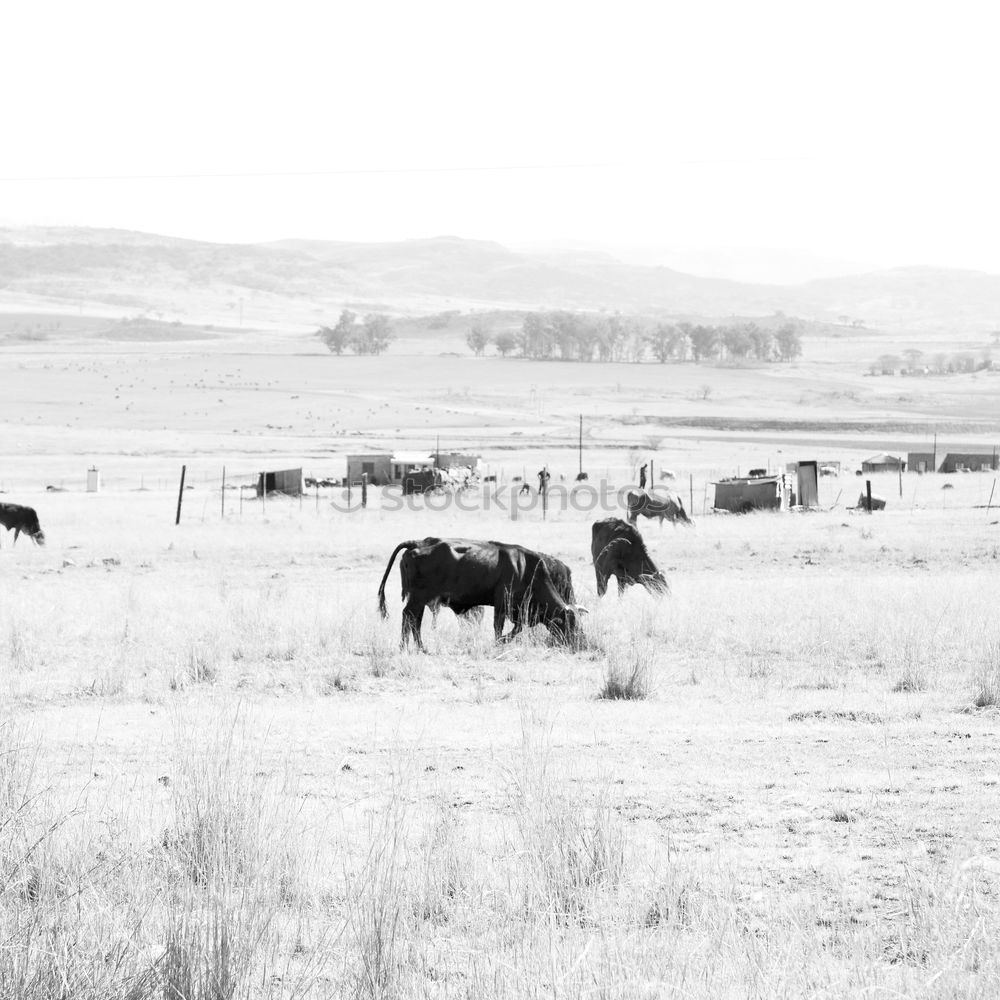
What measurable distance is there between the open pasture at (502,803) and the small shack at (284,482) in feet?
94.7

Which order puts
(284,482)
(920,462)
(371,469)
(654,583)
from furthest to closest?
(920,462), (371,469), (284,482), (654,583)

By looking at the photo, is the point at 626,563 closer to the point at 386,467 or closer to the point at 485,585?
the point at 485,585

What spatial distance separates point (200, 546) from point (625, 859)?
21628 mm

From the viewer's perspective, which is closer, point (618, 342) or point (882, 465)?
point (882, 465)

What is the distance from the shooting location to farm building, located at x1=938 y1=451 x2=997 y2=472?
60.4 meters

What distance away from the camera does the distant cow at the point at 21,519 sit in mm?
27219

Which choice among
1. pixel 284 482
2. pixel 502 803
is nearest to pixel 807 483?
pixel 284 482

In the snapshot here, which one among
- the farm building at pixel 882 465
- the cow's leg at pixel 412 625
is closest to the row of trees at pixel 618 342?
the farm building at pixel 882 465

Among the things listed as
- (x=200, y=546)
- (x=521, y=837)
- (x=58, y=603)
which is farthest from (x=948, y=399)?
(x=521, y=837)

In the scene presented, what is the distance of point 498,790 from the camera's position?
24.6 ft

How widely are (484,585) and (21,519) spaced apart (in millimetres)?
16869

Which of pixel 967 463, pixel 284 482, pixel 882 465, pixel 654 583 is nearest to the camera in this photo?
pixel 654 583

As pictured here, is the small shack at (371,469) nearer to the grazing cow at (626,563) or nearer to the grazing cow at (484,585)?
the grazing cow at (626,563)

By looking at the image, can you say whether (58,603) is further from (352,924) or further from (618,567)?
(352,924)
